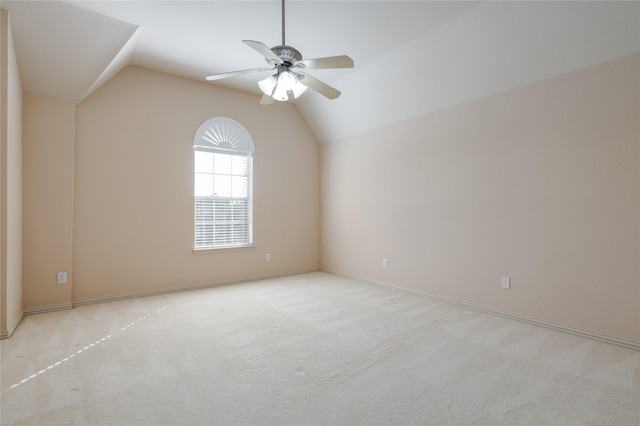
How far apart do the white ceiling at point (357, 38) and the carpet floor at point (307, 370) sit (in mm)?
2463

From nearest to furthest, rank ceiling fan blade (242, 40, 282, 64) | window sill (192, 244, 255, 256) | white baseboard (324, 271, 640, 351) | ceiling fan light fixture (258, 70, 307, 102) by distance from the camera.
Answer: ceiling fan blade (242, 40, 282, 64), ceiling fan light fixture (258, 70, 307, 102), white baseboard (324, 271, 640, 351), window sill (192, 244, 255, 256)

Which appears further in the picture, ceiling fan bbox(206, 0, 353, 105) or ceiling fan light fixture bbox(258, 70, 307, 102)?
ceiling fan light fixture bbox(258, 70, 307, 102)

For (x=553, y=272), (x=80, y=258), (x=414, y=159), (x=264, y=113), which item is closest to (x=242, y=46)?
(x=264, y=113)

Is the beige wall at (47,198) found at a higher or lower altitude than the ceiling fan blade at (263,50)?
lower

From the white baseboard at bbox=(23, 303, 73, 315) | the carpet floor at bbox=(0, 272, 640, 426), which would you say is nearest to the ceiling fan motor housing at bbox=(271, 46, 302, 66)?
the carpet floor at bbox=(0, 272, 640, 426)

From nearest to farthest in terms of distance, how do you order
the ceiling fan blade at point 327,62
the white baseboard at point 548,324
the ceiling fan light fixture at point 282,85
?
the ceiling fan blade at point 327,62 < the ceiling fan light fixture at point 282,85 < the white baseboard at point 548,324

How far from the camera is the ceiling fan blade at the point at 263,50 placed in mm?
1979

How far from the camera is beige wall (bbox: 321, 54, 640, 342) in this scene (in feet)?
8.50

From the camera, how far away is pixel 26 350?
2.46m

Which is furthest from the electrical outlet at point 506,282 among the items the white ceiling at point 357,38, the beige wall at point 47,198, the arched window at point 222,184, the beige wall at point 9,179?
the beige wall at point 47,198

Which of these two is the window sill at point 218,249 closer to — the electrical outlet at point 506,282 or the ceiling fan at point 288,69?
the ceiling fan at point 288,69

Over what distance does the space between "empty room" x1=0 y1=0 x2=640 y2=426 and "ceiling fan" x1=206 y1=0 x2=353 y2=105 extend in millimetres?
23

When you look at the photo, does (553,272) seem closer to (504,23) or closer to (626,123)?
(626,123)

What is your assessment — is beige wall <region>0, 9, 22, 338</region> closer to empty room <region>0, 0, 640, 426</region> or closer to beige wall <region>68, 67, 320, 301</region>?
empty room <region>0, 0, 640, 426</region>
